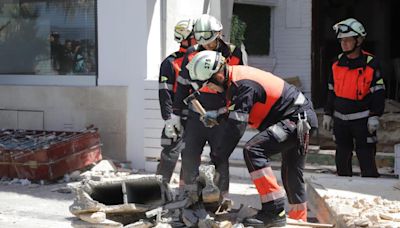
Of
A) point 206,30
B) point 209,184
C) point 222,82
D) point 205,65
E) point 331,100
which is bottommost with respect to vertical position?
point 209,184

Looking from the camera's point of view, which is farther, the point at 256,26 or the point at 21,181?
the point at 256,26

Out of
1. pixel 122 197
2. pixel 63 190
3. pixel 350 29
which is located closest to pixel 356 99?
pixel 350 29

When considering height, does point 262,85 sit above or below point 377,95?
above

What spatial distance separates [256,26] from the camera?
39.5 ft

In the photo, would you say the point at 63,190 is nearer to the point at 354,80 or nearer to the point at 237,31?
the point at 354,80

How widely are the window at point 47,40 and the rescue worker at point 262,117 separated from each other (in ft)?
13.1

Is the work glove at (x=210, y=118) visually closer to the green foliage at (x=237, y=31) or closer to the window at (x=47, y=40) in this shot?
the window at (x=47, y=40)

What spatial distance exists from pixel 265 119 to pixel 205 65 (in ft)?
2.40

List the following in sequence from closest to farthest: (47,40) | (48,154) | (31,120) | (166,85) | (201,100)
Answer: (201,100) → (166,85) → (48,154) → (31,120) → (47,40)

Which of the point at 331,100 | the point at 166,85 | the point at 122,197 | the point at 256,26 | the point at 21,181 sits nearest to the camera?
the point at 122,197

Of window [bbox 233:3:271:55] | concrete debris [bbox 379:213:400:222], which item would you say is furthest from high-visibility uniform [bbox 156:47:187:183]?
window [bbox 233:3:271:55]

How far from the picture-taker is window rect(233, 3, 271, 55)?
1184 centimetres

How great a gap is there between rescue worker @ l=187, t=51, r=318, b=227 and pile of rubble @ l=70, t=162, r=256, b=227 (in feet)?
0.93

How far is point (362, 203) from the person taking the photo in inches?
197
